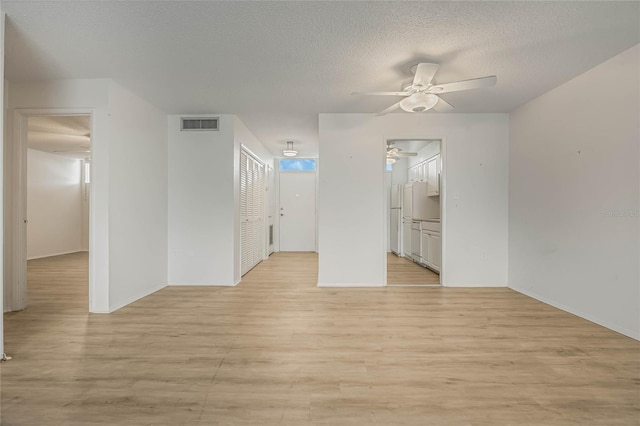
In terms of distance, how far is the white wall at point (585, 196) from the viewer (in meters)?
2.57

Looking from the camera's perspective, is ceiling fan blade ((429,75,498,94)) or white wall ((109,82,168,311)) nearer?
ceiling fan blade ((429,75,498,94))

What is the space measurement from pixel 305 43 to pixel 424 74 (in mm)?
1085

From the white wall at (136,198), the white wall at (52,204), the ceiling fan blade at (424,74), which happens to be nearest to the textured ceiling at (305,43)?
the ceiling fan blade at (424,74)

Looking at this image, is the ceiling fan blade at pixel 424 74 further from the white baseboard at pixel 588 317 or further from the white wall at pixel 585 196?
the white baseboard at pixel 588 317

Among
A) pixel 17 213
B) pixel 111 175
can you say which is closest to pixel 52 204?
pixel 17 213

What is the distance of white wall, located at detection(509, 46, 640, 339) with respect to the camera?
257 cm

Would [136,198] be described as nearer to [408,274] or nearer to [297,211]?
[408,274]

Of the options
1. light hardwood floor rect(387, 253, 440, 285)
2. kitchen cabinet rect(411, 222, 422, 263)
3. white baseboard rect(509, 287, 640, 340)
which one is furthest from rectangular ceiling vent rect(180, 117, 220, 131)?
white baseboard rect(509, 287, 640, 340)

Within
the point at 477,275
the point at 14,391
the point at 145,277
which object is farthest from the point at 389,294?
the point at 14,391

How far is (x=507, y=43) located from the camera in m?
2.45

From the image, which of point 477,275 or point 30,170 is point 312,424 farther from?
point 30,170

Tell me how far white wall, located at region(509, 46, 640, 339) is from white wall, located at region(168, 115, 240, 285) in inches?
157

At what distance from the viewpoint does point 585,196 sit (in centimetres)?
299

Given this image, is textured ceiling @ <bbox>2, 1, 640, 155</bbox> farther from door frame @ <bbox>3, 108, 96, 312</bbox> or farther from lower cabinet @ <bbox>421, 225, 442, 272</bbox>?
lower cabinet @ <bbox>421, 225, 442, 272</bbox>
